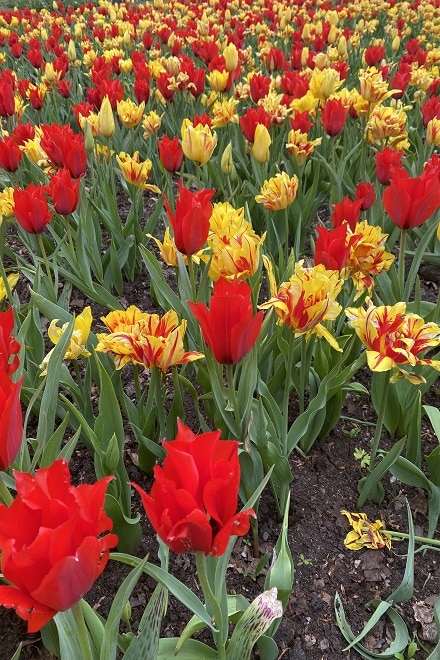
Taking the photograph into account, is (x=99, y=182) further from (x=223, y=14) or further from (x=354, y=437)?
(x=223, y=14)

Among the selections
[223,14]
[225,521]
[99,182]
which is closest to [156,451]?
[225,521]

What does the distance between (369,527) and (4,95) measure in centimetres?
320

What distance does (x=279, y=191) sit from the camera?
2.25m

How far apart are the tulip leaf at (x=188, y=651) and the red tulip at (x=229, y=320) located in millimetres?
635

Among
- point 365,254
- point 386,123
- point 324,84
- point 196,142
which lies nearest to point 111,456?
point 365,254

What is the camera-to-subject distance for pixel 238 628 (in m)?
1.12

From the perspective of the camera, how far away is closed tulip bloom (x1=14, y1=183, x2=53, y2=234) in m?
1.98

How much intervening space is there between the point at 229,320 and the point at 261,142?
5.93 feet

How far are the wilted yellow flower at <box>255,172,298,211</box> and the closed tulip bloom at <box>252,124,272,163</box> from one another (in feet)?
1.69

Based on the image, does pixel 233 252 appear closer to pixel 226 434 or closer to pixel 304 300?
pixel 304 300

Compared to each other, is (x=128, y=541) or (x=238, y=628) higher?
(x=238, y=628)

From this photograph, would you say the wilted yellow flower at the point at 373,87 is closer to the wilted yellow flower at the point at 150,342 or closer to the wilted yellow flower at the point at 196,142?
the wilted yellow flower at the point at 196,142

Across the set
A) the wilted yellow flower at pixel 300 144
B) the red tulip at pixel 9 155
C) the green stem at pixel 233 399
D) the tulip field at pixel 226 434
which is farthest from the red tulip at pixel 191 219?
the wilted yellow flower at pixel 300 144

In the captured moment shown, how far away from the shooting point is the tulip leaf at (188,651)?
3.98 feet
